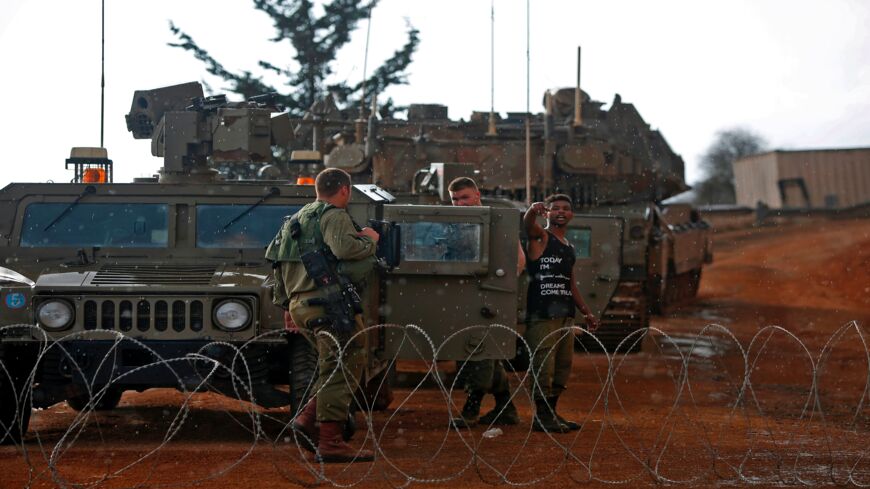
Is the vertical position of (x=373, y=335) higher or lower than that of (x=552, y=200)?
lower

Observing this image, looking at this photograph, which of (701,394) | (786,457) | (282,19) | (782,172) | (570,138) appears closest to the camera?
(786,457)

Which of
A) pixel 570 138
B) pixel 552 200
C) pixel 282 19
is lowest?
pixel 552 200

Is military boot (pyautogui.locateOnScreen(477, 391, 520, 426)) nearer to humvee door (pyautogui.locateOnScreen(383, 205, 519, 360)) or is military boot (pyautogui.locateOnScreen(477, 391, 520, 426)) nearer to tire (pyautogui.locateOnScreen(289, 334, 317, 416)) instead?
humvee door (pyautogui.locateOnScreen(383, 205, 519, 360))

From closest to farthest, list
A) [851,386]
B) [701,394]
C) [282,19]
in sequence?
1. [701,394]
2. [851,386]
3. [282,19]

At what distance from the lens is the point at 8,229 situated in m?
9.40

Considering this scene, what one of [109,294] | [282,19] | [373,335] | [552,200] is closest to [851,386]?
[552,200]

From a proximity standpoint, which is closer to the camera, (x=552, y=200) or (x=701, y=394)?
(x=552, y=200)

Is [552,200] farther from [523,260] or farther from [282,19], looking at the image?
[282,19]

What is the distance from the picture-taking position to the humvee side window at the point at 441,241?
888cm

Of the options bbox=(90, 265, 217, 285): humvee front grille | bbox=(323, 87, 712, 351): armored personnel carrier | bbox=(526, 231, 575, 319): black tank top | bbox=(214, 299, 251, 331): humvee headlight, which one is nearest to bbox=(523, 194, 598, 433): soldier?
bbox=(526, 231, 575, 319): black tank top

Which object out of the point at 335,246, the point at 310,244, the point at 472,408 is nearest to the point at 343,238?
the point at 335,246

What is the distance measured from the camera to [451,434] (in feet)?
30.2

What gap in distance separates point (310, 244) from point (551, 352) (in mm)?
2167

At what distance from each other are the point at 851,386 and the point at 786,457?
560cm
